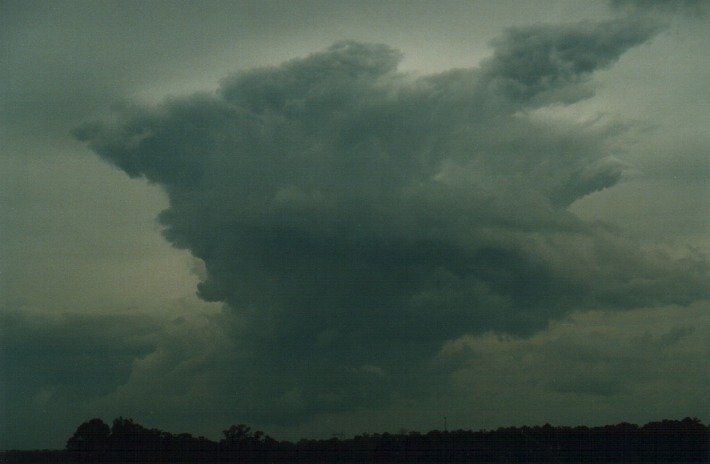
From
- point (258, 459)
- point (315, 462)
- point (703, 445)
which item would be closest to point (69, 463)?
point (258, 459)

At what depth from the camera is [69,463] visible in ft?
189

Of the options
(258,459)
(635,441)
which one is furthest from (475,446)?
(258,459)

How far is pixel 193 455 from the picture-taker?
6128 cm

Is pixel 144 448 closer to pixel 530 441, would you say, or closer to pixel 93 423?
pixel 93 423

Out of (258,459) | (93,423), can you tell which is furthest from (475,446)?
(93,423)

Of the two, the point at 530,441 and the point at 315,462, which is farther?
the point at 530,441

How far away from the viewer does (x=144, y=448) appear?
61656 millimetres

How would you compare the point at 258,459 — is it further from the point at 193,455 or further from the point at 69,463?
the point at 69,463

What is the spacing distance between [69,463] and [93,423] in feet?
15.4

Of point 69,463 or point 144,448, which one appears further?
point 144,448

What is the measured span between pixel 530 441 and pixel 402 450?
8752mm

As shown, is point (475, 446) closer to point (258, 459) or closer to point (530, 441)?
point (530, 441)

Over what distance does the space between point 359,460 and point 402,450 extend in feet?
10.2

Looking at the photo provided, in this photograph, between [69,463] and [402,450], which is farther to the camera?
[402,450]
